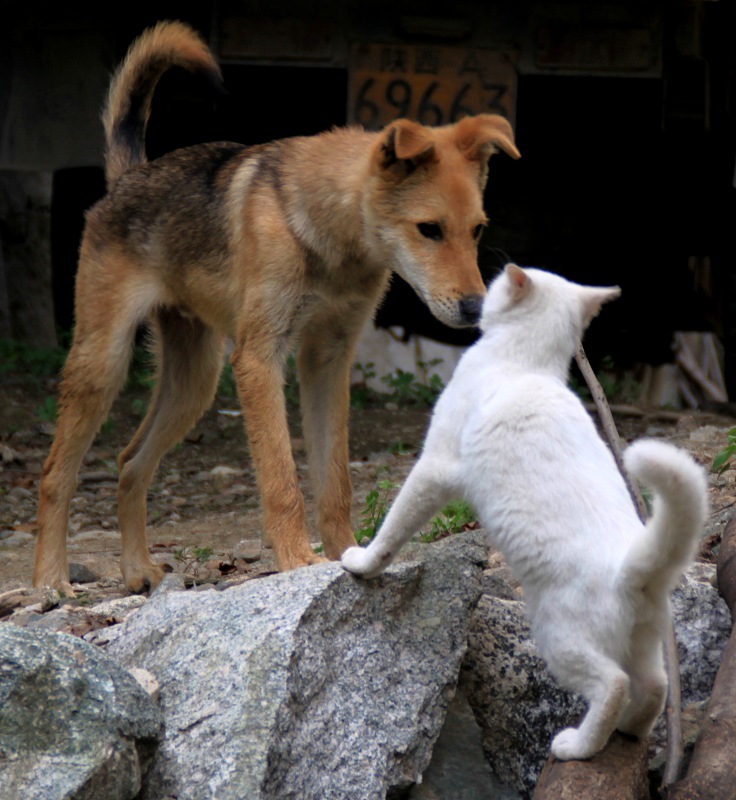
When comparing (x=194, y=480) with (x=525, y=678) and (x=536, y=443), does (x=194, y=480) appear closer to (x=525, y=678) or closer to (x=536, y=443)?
(x=525, y=678)

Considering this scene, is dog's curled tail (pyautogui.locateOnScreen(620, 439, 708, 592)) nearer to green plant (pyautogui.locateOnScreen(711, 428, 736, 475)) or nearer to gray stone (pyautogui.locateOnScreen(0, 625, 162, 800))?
gray stone (pyautogui.locateOnScreen(0, 625, 162, 800))

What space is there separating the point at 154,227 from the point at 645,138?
620 centimetres

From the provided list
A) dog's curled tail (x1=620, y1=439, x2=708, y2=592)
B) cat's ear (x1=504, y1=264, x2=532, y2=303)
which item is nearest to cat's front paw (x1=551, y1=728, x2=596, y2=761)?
dog's curled tail (x1=620, y1=439, x2=708, y2=592)

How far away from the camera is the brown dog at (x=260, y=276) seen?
4793mm

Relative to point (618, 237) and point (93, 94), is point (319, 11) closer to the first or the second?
point (93, 94)

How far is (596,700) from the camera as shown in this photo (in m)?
2.95

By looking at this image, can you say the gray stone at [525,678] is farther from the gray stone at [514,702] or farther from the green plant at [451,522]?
the green plant at [451,522]

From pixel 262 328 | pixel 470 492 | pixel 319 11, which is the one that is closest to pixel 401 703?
pixel 470 492

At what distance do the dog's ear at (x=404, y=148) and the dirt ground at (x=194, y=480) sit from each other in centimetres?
183

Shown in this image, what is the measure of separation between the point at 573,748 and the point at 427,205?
2.47 meters

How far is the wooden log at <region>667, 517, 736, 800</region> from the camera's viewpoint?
297cm

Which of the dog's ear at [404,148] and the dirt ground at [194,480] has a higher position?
the dog's ear at [404,148]

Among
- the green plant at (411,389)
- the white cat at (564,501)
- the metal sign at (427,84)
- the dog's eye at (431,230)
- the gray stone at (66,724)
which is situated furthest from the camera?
the green plant at (411,389)

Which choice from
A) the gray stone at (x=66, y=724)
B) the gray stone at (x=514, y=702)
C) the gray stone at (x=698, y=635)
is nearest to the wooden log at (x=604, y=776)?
the gray stone at (x=514, y=702)
